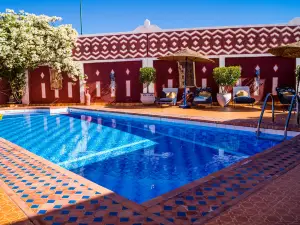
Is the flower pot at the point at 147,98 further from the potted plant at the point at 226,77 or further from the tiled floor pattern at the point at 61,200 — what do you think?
the tiled floor pattern at the point at 61,200

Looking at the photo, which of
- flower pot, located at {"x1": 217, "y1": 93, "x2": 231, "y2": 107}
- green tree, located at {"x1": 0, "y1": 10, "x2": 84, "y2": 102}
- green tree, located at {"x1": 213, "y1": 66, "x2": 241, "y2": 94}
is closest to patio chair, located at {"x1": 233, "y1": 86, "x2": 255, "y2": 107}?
flower pot, located at {"x1": 217, "y1": 93, "x2": 231, "y2": 107}

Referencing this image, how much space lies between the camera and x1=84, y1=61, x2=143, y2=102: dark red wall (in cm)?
1478

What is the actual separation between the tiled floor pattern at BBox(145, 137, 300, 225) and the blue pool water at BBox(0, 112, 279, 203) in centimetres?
72

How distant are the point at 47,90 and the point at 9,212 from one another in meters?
14.0

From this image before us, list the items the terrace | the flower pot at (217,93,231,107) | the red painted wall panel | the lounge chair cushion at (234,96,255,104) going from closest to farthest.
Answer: the terrace, the lounge chair cushion at (234,96,255,104), the flower pot at (217,93,231,107), the red painted wall panel

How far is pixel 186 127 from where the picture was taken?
8.59 meters

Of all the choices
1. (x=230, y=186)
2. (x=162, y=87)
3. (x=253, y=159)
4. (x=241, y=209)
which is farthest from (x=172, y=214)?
(x=162, y=87)

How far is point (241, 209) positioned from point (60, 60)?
13.7 metres

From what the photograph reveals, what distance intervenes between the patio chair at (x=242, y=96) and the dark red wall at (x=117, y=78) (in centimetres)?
490

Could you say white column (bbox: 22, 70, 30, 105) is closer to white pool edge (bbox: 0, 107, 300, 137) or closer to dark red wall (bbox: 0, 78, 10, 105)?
dark red wall (bbox: 0, 78, 10, 105)

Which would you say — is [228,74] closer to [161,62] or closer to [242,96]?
[242,96]

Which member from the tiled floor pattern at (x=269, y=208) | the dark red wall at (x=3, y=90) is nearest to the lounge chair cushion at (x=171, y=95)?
the dark red wall at (x=3, y=90)

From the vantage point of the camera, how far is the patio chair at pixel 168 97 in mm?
12586

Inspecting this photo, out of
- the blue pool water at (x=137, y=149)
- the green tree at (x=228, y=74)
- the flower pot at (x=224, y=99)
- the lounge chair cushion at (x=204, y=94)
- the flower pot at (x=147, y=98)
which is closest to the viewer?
Result: the blue pool water at (x=137, y=149)
